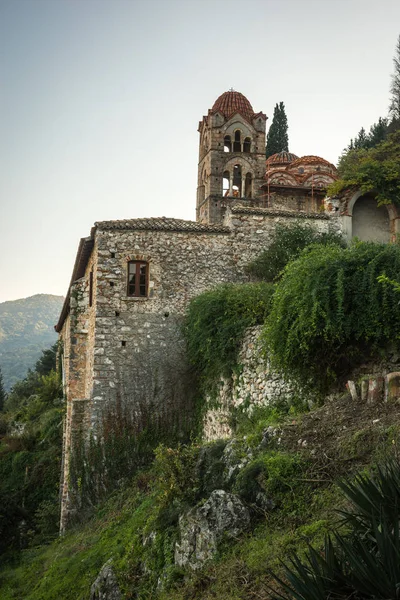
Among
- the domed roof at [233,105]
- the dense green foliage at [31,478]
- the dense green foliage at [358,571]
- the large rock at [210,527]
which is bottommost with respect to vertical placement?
the dense green foliage at [31,478]

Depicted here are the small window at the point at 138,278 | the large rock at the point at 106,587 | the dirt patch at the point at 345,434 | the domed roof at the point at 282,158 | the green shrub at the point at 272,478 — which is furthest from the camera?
the domed roof at the point at 282,158

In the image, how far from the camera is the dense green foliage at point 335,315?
36.2ft

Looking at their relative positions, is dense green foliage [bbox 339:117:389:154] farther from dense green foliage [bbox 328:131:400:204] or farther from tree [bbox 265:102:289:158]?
dense green foliage [bbox 328:131:400:204]

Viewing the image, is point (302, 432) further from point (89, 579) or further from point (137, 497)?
point (137, 497)

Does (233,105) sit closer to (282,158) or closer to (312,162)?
(282,158)

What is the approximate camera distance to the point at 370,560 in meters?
4.39

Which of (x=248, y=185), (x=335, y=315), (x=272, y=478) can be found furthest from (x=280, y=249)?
(x=248, y=185)

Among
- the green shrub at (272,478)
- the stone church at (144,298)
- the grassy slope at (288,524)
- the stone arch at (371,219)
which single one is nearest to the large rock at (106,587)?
the grassy slope at (288,524)

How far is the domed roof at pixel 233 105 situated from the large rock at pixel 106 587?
3381cm

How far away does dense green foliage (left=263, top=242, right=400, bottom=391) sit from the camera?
1102cm

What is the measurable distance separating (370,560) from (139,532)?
269 inches

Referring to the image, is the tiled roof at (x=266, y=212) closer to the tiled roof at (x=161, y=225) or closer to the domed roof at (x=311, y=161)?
the tiled roof at (x=161, y=225)

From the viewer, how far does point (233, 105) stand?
4031 cm

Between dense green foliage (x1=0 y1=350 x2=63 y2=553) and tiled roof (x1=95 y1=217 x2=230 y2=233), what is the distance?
829 centimetres
